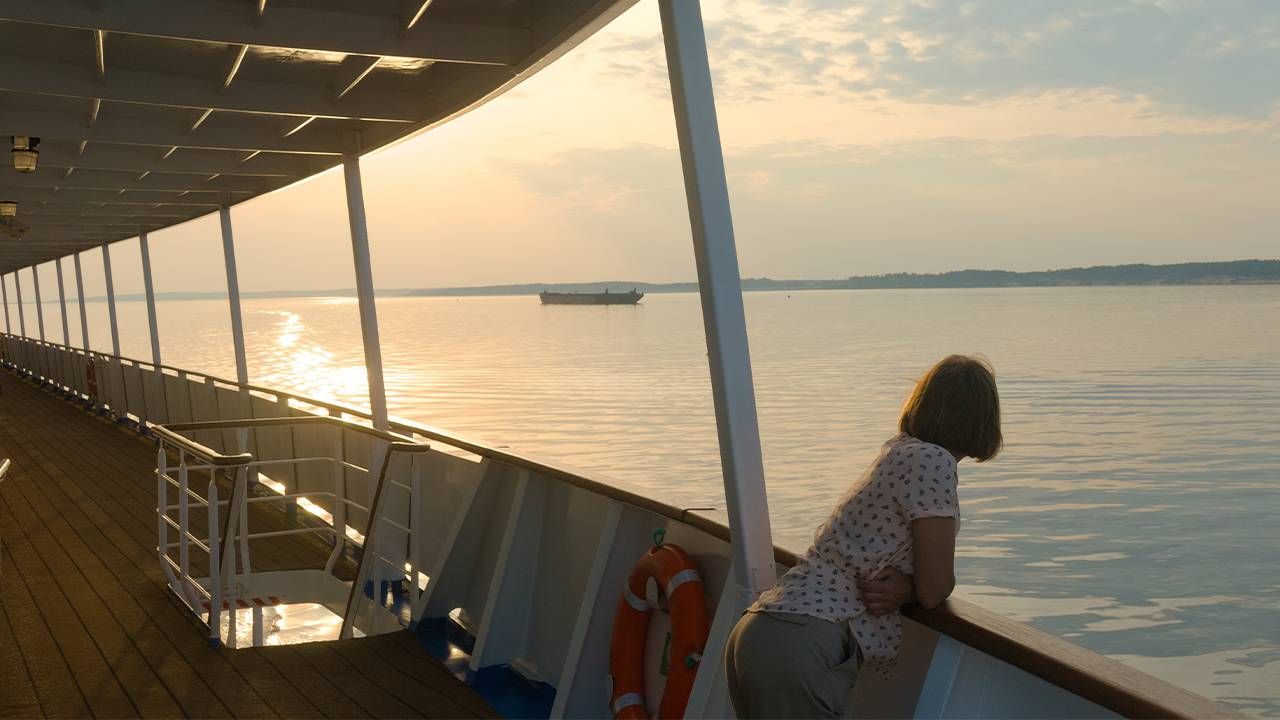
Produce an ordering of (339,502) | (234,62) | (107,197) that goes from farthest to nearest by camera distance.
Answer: (107,197) < (339,502) < (234,62)

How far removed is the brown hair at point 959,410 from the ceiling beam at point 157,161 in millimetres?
4968

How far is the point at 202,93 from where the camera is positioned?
4.27 m

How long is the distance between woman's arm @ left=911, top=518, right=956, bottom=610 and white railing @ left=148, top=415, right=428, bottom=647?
91.0 inches

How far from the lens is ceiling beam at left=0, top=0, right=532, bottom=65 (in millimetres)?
3094

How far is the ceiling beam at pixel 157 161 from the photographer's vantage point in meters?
5.87

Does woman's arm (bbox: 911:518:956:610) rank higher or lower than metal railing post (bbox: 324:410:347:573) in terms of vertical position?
higher

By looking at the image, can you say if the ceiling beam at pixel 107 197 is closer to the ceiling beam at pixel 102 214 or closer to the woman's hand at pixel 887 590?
the ceiling beam at pixel 102 214

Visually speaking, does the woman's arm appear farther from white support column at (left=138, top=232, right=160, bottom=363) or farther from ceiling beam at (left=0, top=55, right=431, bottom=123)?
white support column at (left=138, top=232, right=160, bottom=363)

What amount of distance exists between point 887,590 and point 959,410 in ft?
1.04

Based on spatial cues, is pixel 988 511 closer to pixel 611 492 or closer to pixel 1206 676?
pixel 1206 676

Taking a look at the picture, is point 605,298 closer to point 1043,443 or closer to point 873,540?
point 1043,443

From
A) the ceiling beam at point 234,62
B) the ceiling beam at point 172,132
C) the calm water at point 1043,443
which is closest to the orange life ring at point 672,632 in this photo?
the calm water at point 1043,443

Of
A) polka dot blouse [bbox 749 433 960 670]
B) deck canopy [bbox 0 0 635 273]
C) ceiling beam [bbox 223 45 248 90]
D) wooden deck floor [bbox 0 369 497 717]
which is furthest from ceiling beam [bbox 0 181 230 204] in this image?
polka dot blouse [bbox 749 433 960 670]

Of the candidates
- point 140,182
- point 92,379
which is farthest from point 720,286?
point 92,379
